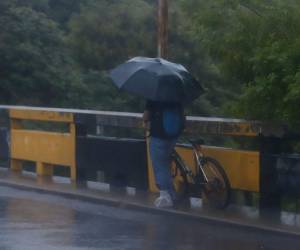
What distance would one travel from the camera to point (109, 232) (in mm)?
11094

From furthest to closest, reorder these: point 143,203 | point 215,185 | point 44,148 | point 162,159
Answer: point 44,148 < point 143,203 < point 162,159 < point 215,185

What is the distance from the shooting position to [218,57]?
Result: 12.5 m

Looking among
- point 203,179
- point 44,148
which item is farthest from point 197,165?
point 44,148

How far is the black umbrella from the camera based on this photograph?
39.9ft

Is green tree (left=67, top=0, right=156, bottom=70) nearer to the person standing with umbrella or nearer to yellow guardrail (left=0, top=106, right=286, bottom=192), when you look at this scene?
yellow guardrail (left=0, top=106, right=286, bottom=192)

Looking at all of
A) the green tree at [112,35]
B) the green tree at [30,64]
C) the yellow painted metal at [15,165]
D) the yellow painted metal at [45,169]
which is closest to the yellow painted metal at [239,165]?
the yellow painted metal at [45,169]

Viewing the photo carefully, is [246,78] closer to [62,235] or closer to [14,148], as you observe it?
[62,235]

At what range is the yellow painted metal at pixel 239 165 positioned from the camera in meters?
12.1

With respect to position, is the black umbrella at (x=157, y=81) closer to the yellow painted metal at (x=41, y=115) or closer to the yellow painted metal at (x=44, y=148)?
the yellow painted metal at (x=41, y=115)

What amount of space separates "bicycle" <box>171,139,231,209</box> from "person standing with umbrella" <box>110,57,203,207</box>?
246 mm

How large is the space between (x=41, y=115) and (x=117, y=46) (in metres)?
20.7

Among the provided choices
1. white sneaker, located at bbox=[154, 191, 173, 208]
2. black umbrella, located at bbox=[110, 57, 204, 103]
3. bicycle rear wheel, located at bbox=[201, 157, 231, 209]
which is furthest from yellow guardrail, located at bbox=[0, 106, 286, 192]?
white sneaker, located at bbox=[154, 191, 173, 208]

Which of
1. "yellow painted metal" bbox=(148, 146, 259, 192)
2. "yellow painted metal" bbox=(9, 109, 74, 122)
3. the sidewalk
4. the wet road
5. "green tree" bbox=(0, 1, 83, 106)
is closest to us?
the wet road

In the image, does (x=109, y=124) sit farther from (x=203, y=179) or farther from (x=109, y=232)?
(x=109, y=232)
